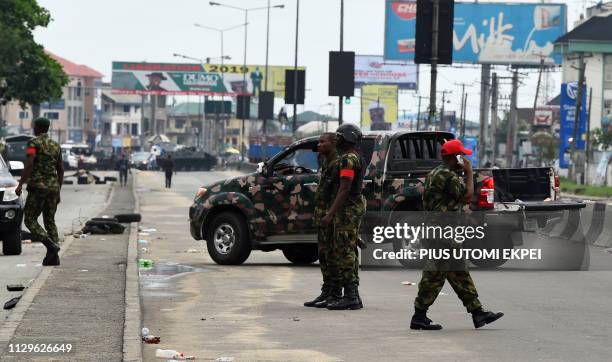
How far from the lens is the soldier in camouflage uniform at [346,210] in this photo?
48.1 feet

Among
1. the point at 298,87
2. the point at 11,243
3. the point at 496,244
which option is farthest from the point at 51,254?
the point at 298,87

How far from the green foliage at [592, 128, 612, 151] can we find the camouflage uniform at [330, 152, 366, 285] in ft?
296

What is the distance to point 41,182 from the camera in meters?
19.1

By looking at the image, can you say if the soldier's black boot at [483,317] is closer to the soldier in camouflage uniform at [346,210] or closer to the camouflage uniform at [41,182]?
the soldier in camouflage uniform at [346,210]

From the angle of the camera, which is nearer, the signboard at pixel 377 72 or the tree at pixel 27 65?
the tree at pixel 27 65

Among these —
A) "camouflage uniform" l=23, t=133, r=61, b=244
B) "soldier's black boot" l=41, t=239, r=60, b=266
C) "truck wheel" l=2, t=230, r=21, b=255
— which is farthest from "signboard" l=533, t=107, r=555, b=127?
"camouflage uniform" l=23, t=133, r=61, b=244

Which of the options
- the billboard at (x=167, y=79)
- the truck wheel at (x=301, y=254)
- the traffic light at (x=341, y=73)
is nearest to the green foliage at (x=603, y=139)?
the billboard at (x=167, y=79)

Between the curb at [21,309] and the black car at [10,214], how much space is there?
3.17 metres

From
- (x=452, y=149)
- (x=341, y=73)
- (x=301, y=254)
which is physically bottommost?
(x=301, y=254)

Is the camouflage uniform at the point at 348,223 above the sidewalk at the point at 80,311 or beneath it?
above

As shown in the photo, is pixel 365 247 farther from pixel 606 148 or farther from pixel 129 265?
pixel 606 148

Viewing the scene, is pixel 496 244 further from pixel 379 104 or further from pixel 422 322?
pixel 379 104

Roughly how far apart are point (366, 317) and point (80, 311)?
9.01 feet

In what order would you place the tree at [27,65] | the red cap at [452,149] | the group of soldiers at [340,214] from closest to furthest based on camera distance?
the red cap at [452,149] < the group of soldiers at [340,214] < the tree at [27,65]
